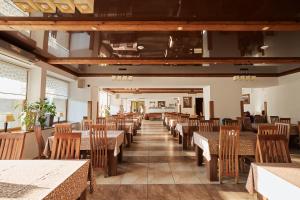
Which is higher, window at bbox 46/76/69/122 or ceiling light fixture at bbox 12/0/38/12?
ceiling light fixture at bbox 12/0/38/12

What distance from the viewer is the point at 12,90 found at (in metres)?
4.97

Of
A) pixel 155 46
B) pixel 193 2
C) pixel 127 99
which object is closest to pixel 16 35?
pixel 155 46

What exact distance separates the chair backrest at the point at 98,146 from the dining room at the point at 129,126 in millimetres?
18

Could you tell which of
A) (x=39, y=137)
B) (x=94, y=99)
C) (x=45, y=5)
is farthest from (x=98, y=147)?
(x=94, y=99)

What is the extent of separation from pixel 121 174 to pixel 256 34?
4.30 meters

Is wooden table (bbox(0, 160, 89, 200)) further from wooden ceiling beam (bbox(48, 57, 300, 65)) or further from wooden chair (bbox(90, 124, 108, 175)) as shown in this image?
wooden ceiling beam (bbox(48, 57, 300, 65))

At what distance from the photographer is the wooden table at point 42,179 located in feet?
4.41

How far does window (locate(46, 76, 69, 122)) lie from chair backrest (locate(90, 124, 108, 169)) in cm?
388

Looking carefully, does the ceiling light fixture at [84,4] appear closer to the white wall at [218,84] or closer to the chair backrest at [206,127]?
the chair backrest at [206,127]

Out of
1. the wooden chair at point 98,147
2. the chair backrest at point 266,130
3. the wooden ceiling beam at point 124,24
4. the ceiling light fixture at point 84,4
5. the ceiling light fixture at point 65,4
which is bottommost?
the wooden chair at point 98,147

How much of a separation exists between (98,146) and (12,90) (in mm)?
2908

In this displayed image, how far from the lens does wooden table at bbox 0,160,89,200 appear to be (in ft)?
4.41

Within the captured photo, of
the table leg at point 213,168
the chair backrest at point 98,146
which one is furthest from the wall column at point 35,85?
the table leg at point 213,168

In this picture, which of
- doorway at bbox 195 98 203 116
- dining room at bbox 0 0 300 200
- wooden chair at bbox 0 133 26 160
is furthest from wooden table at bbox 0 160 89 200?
doorway at bbox 195 98 203 116
